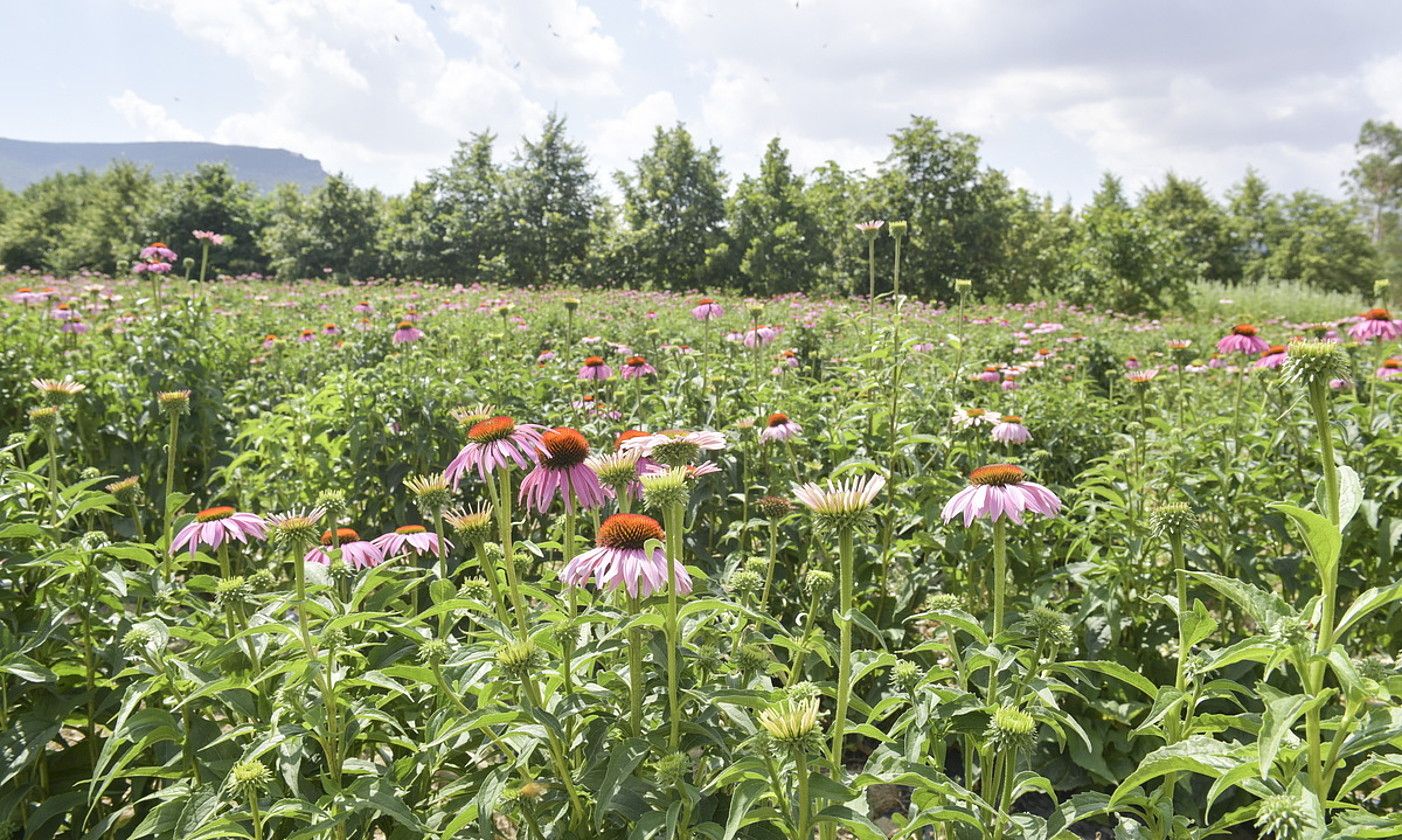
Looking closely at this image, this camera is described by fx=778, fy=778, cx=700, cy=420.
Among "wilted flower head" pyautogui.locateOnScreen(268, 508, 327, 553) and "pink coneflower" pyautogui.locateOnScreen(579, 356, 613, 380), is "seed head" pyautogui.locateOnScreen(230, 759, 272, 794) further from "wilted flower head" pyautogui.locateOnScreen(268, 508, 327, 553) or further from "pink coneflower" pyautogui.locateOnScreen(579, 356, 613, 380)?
"pink coneflower" pyautogui.locateOnScreen(579, 356, 613, 380)

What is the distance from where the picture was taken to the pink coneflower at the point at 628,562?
1267 mm

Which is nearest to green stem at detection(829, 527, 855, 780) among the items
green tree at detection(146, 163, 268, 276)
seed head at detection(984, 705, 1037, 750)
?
seed head at detection(984, 705, 1037, 750)

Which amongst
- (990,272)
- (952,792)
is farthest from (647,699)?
(990,272)

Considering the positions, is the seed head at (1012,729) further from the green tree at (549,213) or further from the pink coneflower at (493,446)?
the green tree at (549,213)

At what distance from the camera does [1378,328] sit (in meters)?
3.57

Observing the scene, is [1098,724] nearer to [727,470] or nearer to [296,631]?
[727,470]

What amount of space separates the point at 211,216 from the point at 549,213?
13.4 m

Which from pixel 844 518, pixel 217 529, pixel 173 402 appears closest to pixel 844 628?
pixel 844 518

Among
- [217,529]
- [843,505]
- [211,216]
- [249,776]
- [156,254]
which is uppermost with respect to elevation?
[211,216]

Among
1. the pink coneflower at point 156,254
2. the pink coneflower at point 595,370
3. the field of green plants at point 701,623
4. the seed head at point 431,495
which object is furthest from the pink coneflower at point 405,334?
the seed head at point 431,495

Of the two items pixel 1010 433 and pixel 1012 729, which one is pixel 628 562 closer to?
pixel 1012 729

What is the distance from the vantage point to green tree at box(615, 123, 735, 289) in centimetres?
2323

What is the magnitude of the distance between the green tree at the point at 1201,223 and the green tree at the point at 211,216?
3392 cm

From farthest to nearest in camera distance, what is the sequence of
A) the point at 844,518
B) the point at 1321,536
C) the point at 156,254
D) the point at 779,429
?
1. the point at 156,254
2. the point at 779,429
3. the point at 844,518
4. the point at 1321,536
